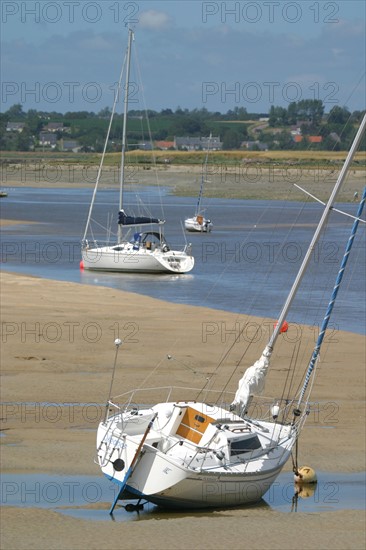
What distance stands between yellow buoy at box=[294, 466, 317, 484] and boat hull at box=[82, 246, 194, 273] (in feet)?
102

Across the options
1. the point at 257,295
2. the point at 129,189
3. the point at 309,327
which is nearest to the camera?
the point at 309,327

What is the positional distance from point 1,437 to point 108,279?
27133 mm

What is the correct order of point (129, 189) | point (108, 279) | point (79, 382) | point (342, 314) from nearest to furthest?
point (79, 382), point (342, 314), point (108, 279), point (129, 189)

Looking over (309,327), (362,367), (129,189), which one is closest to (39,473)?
(362,367)

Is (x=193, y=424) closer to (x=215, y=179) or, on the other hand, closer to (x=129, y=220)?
(x=129, y=220)

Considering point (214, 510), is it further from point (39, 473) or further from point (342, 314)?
point (342, 314)

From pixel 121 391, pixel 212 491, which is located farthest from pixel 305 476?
pixel 121 391

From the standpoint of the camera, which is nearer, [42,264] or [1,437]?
[1,437]

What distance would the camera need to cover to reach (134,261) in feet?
171

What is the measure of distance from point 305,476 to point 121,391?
6712mm

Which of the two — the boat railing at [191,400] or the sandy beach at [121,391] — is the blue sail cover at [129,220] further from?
the boat railing at [191,400]

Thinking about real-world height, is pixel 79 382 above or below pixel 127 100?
below

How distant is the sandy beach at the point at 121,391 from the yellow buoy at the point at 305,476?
0.78m

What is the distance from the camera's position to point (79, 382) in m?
27.7
